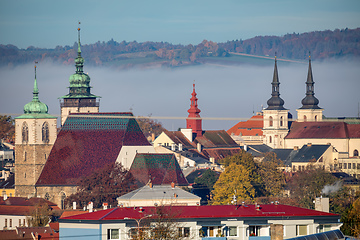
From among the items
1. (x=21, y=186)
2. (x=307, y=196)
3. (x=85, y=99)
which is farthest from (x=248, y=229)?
(x=85, y=99)

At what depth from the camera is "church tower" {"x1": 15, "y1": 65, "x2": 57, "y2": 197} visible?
150m

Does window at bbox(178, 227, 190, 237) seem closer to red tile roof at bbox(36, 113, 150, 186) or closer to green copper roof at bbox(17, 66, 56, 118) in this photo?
red tile roof at bbox(36, 113, 150, 186)

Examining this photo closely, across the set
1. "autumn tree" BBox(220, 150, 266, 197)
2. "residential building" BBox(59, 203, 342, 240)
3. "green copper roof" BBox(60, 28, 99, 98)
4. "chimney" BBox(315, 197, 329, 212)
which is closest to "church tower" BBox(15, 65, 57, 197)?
"autumn tree" BBox(220, 150, 266, 197)

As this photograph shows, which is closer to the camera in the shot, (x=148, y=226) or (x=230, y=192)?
(x=148, y=226)

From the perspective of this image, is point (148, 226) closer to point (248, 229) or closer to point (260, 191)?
point (248, 229)

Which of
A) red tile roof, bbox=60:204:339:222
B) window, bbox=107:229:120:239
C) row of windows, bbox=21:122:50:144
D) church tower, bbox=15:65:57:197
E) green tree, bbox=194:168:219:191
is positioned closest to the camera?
window, bbox=107:229:120:239

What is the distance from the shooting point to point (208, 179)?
485 feet

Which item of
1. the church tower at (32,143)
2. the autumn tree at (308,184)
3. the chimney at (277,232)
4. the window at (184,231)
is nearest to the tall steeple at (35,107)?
the church tower at (32,143)

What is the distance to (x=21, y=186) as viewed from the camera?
14825 cm

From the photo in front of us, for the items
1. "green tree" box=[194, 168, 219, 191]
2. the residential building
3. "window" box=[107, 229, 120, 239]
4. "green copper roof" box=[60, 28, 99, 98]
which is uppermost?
"green copper roof" box=[60, 28, 99, 98]

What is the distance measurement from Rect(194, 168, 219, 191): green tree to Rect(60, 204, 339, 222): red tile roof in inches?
2444

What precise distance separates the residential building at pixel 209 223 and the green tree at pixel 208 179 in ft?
211

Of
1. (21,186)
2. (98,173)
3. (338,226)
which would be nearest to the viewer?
(338,226)

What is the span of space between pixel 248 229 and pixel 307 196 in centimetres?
5042
